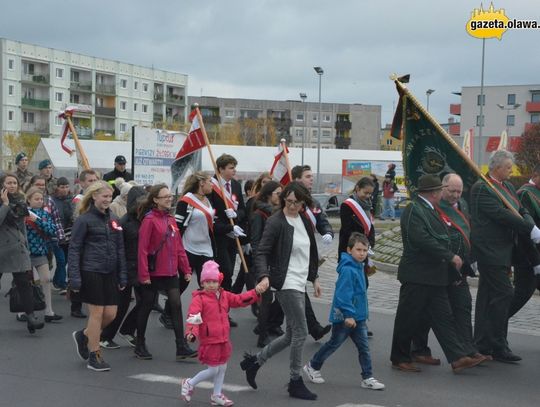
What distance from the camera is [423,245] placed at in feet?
24.4

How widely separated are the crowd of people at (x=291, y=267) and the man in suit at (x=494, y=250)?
0.01 metres

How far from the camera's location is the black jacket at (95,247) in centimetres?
762

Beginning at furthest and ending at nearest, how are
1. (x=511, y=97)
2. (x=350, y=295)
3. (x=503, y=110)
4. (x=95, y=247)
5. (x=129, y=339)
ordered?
(x=511, y=97), (x=503, y=110), (x=129, y=339), (x=95, y=247), (x=350, y=295)

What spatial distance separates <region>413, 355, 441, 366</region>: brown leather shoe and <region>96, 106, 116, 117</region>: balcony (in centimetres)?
10021

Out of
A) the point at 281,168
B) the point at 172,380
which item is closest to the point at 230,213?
the point at 281,168

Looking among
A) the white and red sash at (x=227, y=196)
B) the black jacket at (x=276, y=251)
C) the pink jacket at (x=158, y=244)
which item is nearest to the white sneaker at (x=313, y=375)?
the black jacket at (x=276, y=251)

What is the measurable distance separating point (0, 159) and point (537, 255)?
7354 centimetres

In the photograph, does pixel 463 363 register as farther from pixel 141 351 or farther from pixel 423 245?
pixel 141 351

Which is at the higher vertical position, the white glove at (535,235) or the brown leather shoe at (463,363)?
the white glove at (535,235)

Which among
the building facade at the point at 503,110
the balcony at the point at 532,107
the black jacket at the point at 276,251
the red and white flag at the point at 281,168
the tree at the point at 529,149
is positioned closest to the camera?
the black jacket at the point at 276,251

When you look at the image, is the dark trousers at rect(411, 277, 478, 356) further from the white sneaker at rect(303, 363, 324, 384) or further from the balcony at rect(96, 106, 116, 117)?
the balcony at rect(96, 106, 116, 117)

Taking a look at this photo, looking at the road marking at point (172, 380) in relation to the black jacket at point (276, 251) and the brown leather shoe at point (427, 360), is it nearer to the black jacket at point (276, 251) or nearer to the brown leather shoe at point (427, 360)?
the black jacket at point (276, 251)

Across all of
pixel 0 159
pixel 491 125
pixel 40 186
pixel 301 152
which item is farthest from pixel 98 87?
pixel 40 186

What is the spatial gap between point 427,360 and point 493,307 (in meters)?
0.84
